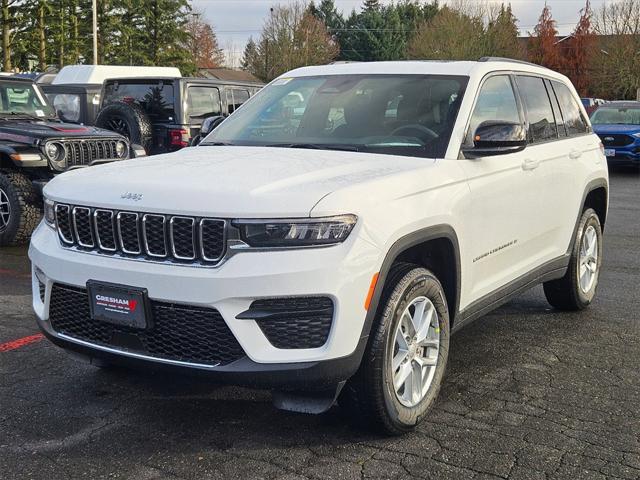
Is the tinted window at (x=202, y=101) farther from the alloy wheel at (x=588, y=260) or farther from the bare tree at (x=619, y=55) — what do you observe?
the bare tree at (x=619, y=55)

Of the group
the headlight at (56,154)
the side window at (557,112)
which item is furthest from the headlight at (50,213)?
the headlight at (56,154)

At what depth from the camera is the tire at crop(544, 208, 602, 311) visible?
5770mm

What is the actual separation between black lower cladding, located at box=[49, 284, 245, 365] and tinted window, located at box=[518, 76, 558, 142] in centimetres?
276

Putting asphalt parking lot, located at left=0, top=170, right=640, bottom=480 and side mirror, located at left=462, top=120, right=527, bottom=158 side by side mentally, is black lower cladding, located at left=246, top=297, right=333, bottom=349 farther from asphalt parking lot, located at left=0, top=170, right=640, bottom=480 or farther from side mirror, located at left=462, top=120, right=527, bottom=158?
side mirror, located at left=462, top=120, right=527, bottom=158

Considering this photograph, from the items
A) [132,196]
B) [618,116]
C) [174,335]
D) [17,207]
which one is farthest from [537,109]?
[618,116]

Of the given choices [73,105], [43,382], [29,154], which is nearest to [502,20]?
[73,105]

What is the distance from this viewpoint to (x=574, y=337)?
536 centimetres

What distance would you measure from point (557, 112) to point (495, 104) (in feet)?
3.58

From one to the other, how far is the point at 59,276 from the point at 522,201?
268 cm

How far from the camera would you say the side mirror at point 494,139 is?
13.7 feet

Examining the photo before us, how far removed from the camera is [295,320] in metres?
3.19

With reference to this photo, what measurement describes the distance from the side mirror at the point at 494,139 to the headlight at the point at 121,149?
6.08 metres

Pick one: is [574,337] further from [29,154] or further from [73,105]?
[73,105]

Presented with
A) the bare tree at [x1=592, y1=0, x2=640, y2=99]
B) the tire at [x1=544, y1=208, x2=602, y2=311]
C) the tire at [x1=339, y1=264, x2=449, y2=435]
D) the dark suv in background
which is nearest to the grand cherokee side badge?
the tire at [x1=339, y1=264, x2=449, y2=435]
